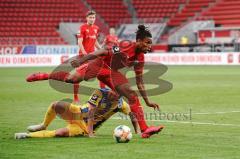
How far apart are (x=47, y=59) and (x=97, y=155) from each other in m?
37.6

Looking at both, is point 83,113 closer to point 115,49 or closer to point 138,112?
point 138,112

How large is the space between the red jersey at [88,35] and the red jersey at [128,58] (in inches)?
310

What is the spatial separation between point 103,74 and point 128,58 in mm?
756

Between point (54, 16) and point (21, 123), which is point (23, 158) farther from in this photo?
point (54, 16)

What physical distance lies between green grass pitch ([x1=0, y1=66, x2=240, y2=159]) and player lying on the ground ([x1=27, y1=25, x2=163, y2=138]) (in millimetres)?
563

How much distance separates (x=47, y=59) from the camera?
4706cm

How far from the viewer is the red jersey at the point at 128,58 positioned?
11922 millimetres

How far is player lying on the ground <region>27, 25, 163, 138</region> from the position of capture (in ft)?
38.8

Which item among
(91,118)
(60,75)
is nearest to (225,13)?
(60,75)

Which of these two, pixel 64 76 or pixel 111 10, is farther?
pixel 111 10

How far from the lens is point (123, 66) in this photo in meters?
12.2

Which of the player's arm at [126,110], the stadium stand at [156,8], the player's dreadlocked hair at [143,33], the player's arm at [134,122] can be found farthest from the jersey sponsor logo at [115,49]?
the stadium stand at [156,8]

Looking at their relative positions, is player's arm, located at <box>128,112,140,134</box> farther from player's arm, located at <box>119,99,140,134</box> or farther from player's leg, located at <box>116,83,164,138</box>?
player's leg, located at <box>116,83,164,138</box>

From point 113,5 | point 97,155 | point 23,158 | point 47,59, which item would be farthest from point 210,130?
point 113,5
